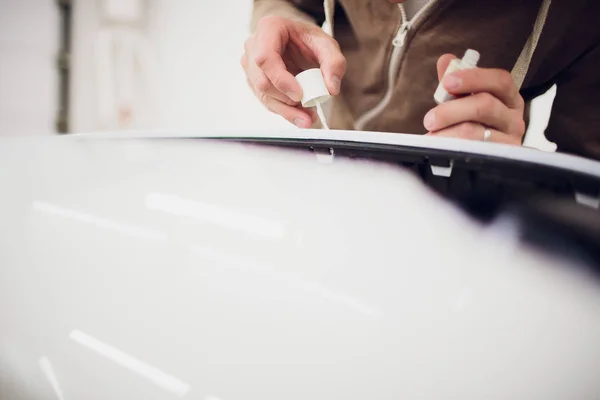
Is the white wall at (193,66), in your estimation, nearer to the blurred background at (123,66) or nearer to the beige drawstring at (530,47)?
the blurred background at (123,66)

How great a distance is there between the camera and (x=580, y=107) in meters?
0.37

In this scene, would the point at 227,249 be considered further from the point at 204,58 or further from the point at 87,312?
the point at 204,58

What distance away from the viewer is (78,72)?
1.00 meters

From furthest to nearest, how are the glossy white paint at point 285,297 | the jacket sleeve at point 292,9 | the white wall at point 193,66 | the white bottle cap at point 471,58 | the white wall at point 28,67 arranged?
the white wall at point 28,67, the white wall at point 193,66, the jacket sleeve at point 292,9, the white bottle cap at point 471,58, the glossy white paint at point 285,297

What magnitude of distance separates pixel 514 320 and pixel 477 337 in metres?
0.02

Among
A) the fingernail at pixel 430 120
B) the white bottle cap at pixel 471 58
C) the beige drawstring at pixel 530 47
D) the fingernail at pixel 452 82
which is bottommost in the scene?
the fingernail at pixel 430 120

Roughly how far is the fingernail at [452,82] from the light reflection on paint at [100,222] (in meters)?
0.25

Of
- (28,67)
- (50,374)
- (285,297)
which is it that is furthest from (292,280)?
(28,67)

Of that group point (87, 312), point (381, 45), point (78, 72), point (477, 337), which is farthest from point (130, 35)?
point (477, 337)

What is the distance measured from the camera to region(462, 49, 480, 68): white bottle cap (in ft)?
0.84

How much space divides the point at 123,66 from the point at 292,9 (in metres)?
0.70

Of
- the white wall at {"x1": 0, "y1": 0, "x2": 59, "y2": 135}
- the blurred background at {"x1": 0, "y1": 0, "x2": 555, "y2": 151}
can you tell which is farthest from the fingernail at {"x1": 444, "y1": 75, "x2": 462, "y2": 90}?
the white wall at {"x1": 0, "y1": 0, "x2": 59, "y2": 135}

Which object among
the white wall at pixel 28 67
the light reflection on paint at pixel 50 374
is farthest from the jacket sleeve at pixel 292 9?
the white wall at pixel 28 67

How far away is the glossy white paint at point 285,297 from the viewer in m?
0.12
